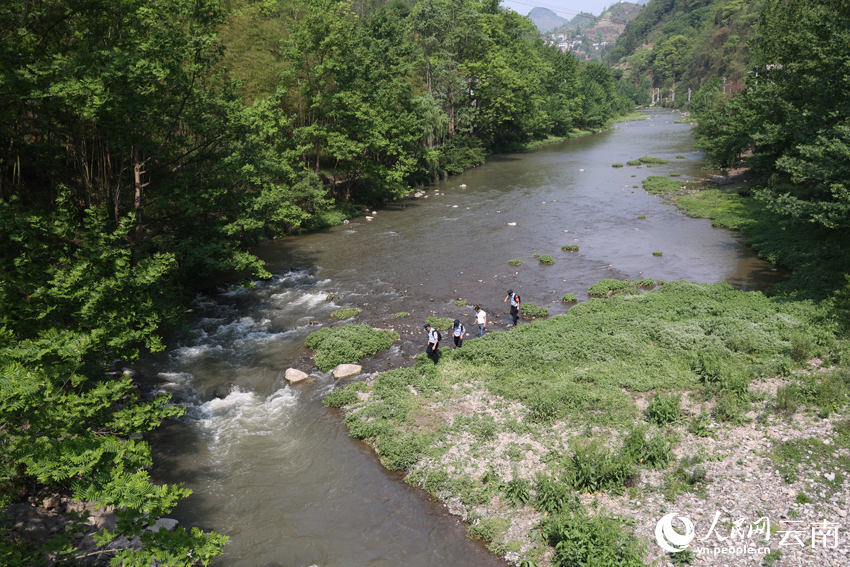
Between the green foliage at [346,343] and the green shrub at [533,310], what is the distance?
20.9 ft

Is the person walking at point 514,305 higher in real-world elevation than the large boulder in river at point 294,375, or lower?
higher

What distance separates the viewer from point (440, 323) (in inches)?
873

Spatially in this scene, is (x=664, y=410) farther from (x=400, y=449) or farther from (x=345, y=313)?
(x=345, y=313)

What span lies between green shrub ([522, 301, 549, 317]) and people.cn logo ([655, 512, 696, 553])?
12567 millimetres

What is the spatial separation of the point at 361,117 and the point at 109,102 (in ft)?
81.5

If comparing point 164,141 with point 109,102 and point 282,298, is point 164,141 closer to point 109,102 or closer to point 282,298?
point 109,102

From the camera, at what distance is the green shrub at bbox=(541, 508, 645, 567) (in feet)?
32.4

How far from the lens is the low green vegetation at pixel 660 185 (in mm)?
47188

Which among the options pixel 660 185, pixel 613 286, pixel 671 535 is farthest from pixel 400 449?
pixel 660 185

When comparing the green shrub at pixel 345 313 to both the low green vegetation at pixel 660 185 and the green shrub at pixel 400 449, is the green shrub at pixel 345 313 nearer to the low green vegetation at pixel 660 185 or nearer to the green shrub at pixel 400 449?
the green shrub at pixel 400 449

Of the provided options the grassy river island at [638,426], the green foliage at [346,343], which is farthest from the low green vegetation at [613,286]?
the green foliage at [346,343]

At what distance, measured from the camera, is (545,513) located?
11688 mm

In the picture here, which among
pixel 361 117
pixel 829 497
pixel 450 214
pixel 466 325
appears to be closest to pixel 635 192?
pixel 450 214

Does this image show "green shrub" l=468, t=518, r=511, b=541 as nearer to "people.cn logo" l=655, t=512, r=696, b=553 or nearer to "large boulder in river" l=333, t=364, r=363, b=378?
"people.cn logo" l=655, t=512, r=696, b=553
